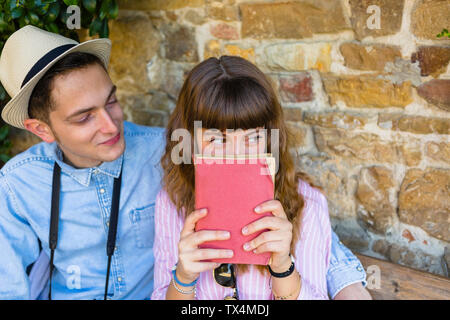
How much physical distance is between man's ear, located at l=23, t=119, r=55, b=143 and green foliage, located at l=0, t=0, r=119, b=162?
496 millimetres

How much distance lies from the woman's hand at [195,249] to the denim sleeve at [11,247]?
0.89 m

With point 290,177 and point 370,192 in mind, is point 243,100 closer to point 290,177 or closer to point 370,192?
point 290,177

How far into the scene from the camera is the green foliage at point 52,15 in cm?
189

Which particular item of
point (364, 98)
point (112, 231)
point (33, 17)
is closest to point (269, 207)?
point (364, 98)

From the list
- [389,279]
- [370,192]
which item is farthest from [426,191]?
[389,279]

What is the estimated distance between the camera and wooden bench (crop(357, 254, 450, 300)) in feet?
5.16

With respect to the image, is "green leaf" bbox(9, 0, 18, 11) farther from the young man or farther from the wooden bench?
the wooden bench

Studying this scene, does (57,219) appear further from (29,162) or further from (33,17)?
(33,17)

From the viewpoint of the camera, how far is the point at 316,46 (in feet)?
5.82

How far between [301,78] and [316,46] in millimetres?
158

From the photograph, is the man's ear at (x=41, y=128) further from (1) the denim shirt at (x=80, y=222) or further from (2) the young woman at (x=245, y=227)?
(2) the young woman at (x=245, y=227)

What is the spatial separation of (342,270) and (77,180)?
1.23m

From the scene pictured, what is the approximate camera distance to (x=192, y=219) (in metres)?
1.29

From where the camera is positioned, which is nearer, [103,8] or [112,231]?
[112,231]
